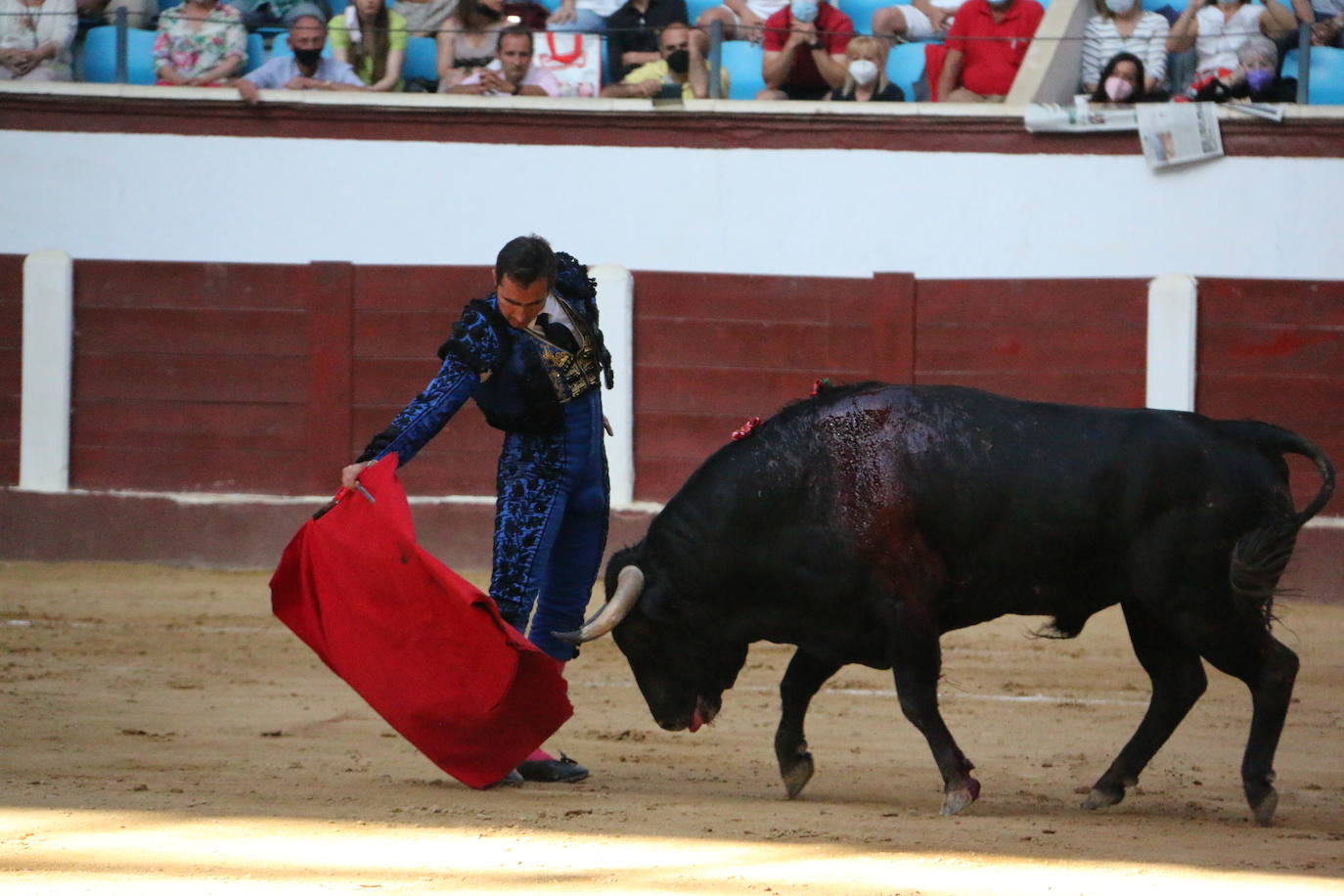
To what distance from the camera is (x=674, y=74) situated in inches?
328

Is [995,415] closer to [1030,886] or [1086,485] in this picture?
[1086,485]

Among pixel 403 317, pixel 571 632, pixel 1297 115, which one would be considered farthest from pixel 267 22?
pixel 571 632

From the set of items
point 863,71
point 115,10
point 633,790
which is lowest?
point 633,790

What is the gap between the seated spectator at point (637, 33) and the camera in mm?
8445

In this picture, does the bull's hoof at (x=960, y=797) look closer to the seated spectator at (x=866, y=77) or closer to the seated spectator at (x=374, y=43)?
the seated spectator at (x=866, y=77)

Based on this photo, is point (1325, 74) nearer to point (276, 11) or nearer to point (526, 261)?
point (276, 11)

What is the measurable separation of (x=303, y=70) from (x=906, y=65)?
9.10 feet

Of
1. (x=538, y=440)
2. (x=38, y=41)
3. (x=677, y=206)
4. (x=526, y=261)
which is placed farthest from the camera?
(x=38, y=41)

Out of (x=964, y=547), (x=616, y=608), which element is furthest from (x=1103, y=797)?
(x=616, y=608)

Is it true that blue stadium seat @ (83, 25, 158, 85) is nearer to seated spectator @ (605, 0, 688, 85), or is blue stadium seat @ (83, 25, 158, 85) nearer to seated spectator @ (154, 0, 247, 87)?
seated spectator @ (154, 0, 247, 87)

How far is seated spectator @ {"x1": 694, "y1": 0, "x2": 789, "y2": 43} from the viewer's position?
8531 millimetres

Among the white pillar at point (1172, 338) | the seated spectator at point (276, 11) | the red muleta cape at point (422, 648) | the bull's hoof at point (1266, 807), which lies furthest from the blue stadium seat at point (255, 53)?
the bull's hoof at point (1266, 807)

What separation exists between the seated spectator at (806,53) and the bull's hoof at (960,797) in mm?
5057

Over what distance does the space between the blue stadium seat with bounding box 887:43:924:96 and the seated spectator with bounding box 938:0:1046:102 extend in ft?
1.04
